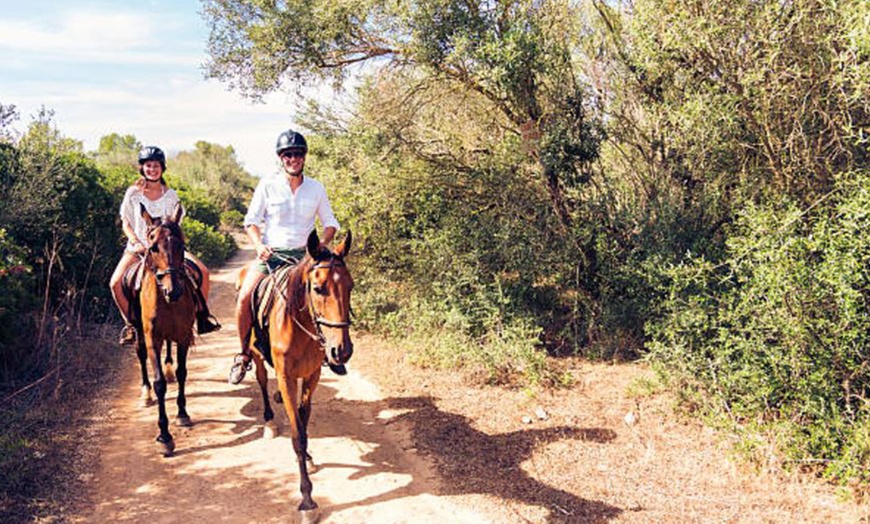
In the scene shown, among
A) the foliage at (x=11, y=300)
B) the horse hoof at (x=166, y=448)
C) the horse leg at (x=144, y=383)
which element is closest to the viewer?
the horse hoof at (x=166, y=448)

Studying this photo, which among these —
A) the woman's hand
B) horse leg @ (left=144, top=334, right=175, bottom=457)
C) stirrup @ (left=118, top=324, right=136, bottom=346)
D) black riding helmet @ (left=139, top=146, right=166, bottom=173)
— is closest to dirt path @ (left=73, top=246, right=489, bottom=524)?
horse leg @ (left=144, top=334, right=175, bottom=457)

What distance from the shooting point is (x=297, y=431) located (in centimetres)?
521

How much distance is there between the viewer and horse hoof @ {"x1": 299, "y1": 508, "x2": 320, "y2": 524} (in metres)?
4.91

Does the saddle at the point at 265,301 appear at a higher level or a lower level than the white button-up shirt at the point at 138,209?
lower

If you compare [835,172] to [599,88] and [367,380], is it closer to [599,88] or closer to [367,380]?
[599,88]

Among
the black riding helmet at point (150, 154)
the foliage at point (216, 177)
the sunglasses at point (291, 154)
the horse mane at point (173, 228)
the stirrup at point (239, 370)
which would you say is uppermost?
the foliage at point (216, 177)

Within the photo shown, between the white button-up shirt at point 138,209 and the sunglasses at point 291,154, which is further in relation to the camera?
the white button-up shirt at point 138,209

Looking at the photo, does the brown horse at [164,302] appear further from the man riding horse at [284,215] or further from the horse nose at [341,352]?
the horse nose at [341,352]

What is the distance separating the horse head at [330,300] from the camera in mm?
4461

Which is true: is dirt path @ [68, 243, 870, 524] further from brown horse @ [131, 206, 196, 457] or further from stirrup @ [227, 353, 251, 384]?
stirrup @ [227, 353, 251, 384]

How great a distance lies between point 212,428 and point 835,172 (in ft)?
27.3

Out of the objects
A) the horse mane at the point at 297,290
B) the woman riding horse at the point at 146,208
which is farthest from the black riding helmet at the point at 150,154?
the horse mane at the point at 297,290

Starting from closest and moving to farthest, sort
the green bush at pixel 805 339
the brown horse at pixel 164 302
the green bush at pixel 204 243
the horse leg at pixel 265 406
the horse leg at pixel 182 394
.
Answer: the green bush at pixel 805 339 < the brown horse at pixel 164 302 < the horse leg at pixel 265 406 < the horse leg at pixel 182 394 < the green bush at pixel 204 243

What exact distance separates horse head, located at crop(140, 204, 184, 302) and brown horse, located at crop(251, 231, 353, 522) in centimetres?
81
